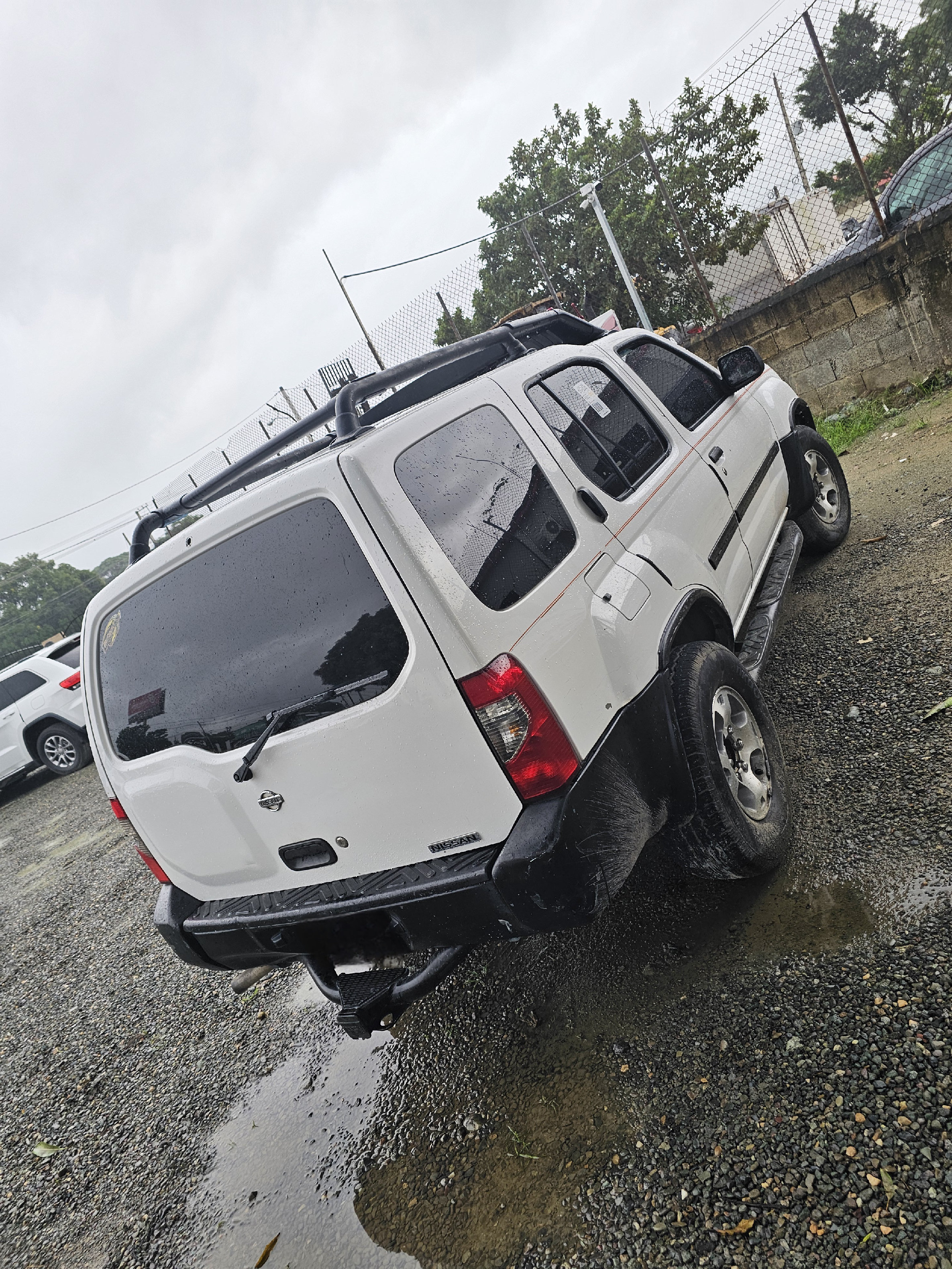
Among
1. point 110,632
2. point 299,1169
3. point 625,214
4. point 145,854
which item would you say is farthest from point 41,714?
point 625,214

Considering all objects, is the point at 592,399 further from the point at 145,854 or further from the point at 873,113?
the point at 873,113

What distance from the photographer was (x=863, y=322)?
765 cm

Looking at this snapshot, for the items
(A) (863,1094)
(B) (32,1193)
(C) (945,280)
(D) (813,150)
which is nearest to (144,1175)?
(B) (32,1193)

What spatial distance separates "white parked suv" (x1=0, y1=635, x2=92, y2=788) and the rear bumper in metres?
9.68

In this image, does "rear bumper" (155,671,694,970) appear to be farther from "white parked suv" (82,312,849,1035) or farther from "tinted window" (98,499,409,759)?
"tinted window" (98,499,409,759)

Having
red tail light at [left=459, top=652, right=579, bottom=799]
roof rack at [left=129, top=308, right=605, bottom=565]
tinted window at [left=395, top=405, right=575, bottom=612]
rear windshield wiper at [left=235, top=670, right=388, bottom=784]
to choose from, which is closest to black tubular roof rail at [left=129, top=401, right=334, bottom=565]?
roof rack at [left=129, top=308, right=605, bottom=565]

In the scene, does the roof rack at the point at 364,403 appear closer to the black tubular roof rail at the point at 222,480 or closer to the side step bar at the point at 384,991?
the black tubular roof rail at the point at 222,480

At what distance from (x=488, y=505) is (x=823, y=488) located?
140 inches

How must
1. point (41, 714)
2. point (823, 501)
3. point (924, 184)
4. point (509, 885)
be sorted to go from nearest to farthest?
point (509, 885) < point (823, 501) < point (924, 184) < point (41, 714)

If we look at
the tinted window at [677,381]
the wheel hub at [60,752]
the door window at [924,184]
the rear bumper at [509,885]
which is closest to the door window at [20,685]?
the wheel hub at [60,752]

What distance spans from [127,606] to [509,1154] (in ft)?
6.69

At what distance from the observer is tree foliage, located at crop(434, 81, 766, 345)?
906 cm

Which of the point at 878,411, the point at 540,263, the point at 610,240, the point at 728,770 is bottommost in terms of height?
the point at 878,411

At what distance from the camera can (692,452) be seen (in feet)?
11.3
